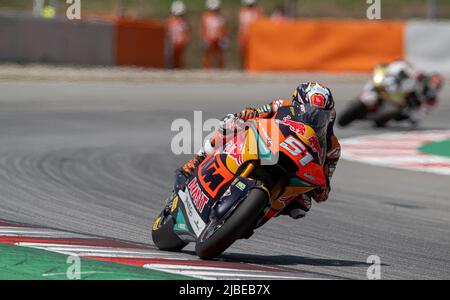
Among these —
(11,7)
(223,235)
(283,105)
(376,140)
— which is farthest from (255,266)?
(11,7)

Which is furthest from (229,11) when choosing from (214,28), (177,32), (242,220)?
(242,220)

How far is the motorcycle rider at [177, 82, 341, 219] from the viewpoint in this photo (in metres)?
7.34

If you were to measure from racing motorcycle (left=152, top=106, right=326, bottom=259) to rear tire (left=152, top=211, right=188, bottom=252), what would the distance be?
83 mm

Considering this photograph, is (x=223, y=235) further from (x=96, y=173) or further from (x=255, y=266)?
(x=96, y=173)

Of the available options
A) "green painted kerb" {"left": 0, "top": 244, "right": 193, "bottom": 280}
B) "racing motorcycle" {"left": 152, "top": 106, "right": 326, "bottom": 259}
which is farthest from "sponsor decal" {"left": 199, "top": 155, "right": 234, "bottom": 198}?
"green painted kerb" {"left": 0, "top": 244, "right": 193, "bottom": 280}

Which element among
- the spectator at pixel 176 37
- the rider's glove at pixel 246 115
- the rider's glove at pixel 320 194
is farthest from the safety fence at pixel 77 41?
A: the rider's glove at pixel 320 194

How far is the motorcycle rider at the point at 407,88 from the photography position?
17.7m

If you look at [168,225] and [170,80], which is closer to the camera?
[168,225]

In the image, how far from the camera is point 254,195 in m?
6.98

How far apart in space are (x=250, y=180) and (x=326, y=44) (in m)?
17.7

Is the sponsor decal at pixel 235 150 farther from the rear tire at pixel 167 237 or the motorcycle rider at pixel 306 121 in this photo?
the rear tire at pixel 167 237

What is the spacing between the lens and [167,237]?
7.69m
